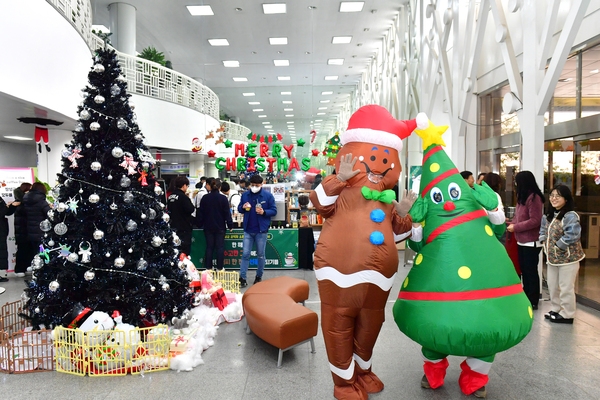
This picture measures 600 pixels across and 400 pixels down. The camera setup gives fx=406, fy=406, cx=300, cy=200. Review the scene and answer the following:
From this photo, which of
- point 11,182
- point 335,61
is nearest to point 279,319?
point 11,182

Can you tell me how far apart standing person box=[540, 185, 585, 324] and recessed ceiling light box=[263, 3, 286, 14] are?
25.3ft

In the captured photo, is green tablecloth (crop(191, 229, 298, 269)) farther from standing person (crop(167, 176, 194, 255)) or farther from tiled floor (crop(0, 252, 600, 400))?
tiled floor (crop(0, 252, 600, 400))

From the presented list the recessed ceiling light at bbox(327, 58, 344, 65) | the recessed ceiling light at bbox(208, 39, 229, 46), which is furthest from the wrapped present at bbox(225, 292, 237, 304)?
the recessed ceiling light at bbox(327, 58, 344, 65)

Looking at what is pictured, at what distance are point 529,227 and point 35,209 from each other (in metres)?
6.74

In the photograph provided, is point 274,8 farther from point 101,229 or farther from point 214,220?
point 101,229

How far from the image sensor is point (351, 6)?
982 centimetres

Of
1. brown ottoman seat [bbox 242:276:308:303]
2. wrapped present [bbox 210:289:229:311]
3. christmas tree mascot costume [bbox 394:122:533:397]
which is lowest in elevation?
wrapped present [bbox 210:289:229:311]

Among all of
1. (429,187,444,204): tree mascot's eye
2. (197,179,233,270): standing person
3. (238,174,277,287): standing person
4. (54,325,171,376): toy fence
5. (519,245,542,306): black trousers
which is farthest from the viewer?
(197,179,233,270): standing person

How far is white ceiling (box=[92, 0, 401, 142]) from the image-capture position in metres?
10.1

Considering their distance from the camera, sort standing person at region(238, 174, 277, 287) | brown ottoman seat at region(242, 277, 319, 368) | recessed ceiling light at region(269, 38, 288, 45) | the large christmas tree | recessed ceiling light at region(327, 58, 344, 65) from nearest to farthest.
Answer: brown ottoman seat at region(242, 277, 319, 368) < the large christmas tree < standing person at region(238, 174, 277, 287) < recessed ceiling light at region(269, 38, 288, 45) < recessed ceiling light at region(327, 58, 344, 65)

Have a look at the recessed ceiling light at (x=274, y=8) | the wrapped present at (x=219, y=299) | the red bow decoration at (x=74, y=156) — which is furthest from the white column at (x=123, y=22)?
the wrapped present at (x=219, y=299)

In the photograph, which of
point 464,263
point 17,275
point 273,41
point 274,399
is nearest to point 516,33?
point 464,263

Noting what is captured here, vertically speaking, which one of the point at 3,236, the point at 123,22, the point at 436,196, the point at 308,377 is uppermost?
the point at 123,22

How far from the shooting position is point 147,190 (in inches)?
147
